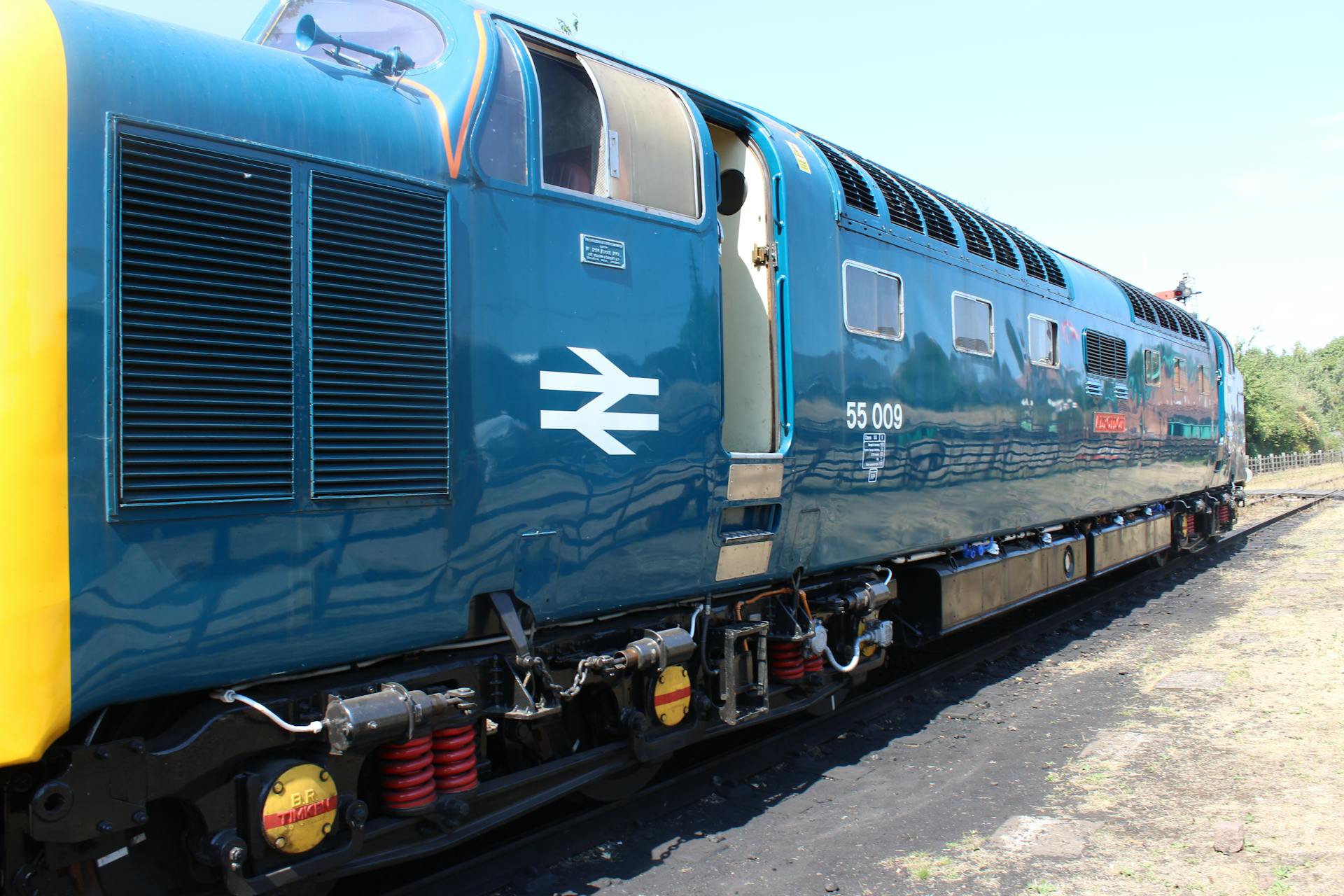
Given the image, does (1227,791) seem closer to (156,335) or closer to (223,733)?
(223,733)

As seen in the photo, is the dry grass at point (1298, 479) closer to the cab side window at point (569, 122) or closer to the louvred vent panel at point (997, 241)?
the louvred vent panel at point (997, 241)

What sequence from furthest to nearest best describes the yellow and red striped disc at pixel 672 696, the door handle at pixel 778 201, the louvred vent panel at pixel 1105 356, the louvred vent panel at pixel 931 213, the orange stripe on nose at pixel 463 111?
the louvred vent panel at pixel 1105 356
the louvred vent panel at pixel 931 213
the door handle at pixel 778 201
the yellow and red striped disc at pixel 672 696
the orange stripe on nose at pixel 463 111

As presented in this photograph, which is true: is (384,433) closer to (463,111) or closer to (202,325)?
(202,325)

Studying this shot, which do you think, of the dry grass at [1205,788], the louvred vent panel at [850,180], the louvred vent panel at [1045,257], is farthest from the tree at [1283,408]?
the louvred vent panel at [850,180]

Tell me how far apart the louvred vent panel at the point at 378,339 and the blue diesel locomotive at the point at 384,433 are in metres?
0.01

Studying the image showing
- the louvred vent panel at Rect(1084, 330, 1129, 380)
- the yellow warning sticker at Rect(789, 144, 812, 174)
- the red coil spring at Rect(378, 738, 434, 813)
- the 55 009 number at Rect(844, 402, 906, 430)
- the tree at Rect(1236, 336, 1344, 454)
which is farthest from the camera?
the tree at Rect(1236, 336, 1344, 454)

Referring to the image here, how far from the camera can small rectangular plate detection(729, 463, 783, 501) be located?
4949mm

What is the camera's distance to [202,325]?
9.84 ft

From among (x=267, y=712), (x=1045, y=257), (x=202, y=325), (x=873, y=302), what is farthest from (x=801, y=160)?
(x=1045, y=257)

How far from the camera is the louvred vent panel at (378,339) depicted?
3322mm

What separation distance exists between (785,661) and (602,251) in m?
2.77

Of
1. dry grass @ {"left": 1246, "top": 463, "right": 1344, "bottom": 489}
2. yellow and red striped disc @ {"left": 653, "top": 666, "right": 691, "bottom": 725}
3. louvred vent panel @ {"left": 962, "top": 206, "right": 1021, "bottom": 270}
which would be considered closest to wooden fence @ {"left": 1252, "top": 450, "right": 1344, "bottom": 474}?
dry grass @ {"left": 1246, "top": 463, "right": 1344, "bottom": 489}

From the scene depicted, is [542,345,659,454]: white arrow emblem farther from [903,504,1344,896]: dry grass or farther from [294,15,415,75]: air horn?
[903,504,1344,896]: dry grass

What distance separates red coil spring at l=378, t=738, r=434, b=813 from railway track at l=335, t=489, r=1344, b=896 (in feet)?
2.14
